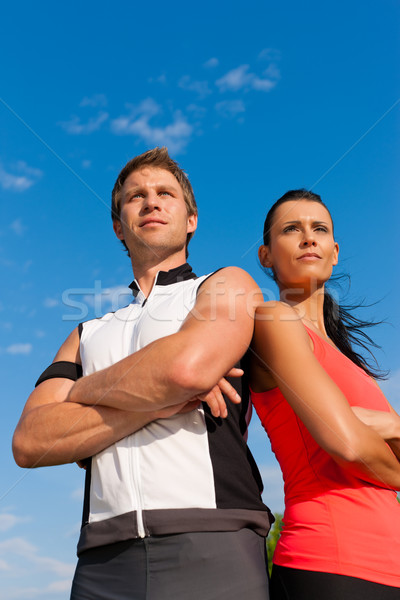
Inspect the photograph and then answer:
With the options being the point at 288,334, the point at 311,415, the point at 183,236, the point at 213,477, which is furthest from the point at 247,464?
the point at 183,236

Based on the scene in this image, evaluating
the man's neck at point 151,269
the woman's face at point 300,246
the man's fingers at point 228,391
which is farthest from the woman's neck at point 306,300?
the man's fingers at point 228,391

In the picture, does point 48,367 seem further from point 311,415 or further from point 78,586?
point 311,415

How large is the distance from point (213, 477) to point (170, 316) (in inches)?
34.3

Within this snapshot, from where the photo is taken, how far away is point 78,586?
256 cm

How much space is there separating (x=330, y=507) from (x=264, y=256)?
1.74 meters

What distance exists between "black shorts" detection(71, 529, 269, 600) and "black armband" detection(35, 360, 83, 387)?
3.41ft

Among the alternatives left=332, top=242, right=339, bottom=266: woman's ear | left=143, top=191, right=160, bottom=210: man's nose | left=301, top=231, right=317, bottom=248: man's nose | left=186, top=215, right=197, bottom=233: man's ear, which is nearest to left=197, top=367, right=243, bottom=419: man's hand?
left=301, top=231, right=317, bottom=248: man's nose

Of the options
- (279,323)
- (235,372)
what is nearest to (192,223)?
(279,323)

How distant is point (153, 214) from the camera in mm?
3633

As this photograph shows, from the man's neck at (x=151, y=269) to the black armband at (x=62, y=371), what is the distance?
66cm

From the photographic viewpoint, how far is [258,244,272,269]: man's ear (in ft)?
11.9

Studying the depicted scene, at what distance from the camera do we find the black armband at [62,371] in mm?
3152

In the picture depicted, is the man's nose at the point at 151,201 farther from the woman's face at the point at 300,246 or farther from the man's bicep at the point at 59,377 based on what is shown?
the man's bicep at the point at 59,377

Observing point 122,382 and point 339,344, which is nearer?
point 122,382
